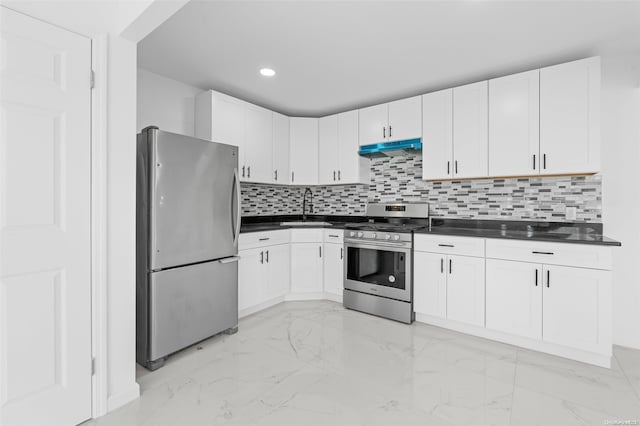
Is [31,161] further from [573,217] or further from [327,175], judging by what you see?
[573,217]

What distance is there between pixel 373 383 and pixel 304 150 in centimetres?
290

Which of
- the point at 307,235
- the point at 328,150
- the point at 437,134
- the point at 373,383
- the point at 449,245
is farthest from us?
the point at 328,150

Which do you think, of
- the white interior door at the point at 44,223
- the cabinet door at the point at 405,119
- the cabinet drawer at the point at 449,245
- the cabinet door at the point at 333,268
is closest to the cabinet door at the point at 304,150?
the cabinet door at the point at 333,268

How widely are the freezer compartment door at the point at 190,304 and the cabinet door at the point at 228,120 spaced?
4.29 ft

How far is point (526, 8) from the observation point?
6.61 ft

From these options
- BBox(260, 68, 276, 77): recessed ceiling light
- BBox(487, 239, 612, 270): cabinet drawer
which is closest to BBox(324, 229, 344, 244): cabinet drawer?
BBox(487, 239, 612, 270): cabinet drawer

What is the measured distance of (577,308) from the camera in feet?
7.80

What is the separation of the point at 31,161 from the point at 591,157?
3.69 meters

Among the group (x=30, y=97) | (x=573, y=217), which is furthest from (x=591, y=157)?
(x=30, y=97)

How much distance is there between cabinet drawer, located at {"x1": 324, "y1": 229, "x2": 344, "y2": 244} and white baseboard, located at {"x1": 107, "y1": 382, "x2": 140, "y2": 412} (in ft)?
7.72

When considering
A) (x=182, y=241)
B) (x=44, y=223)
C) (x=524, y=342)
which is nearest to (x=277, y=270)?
(x=182, y=241)

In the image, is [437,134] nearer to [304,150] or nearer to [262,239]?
[304,150]

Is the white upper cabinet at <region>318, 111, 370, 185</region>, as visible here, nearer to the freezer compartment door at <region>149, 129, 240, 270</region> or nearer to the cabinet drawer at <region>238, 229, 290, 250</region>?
the cabinet drawer at <region>238, 229, 290, 250</region>

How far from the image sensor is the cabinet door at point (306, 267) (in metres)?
3.79
